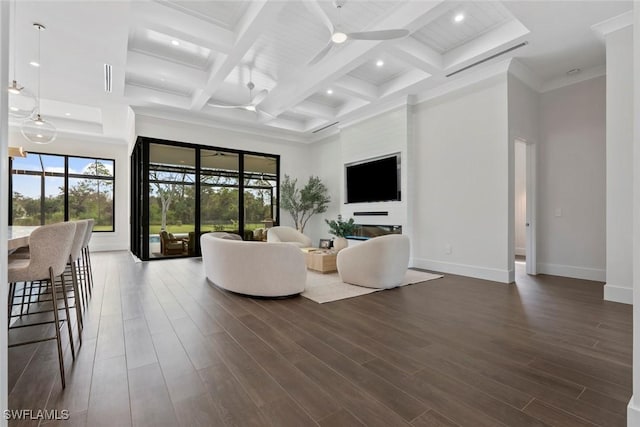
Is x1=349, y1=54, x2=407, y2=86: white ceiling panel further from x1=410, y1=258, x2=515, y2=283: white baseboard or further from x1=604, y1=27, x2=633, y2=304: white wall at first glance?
x1=410, y1=258, x2=515, y2=283: white baseboard

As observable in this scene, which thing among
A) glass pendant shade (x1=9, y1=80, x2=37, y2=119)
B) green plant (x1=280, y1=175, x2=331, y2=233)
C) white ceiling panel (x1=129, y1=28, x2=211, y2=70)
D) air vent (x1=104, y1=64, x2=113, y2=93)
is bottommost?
green plant (x1=280, y1=175, x2=331, y2=233)

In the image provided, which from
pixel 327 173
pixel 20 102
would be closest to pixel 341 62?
pixel 20 102

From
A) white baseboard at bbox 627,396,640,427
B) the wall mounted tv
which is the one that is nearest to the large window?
the wall mounted tv

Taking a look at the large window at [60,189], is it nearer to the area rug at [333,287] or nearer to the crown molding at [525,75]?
the area rug at [333,287]

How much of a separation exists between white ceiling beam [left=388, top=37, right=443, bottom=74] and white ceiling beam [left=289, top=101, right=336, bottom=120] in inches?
106

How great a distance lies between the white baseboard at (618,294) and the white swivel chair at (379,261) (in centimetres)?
229

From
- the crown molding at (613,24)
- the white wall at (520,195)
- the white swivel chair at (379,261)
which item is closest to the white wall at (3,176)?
the white swivel chair at (379,261)

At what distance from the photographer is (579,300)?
11.3 feet

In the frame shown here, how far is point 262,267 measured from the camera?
3.39 meters

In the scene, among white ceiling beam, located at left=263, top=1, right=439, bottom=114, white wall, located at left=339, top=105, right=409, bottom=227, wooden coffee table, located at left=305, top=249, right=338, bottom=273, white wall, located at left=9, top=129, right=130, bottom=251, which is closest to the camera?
white ceiling beam, located at left=263, top=1, right=439, bottom=114

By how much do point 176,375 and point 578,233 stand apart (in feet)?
18.6

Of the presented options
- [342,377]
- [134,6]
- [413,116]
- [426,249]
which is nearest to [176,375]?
[342,377]

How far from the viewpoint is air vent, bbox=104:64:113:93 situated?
4.36 metres

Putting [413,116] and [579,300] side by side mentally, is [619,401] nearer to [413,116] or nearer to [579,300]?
[579,300]
